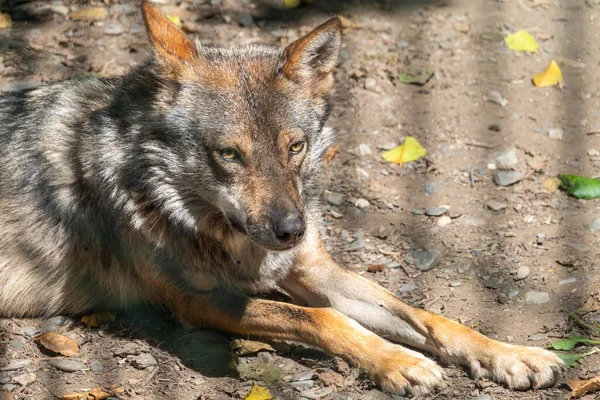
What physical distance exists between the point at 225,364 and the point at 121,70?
136 inches

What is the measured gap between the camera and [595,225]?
5766mm

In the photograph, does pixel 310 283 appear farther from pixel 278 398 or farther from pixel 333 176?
pixel 333 176

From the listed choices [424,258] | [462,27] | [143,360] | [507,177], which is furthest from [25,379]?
[462,27]

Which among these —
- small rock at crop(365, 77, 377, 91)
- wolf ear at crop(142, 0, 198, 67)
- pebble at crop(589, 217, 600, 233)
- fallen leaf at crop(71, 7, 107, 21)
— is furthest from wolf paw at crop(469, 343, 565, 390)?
fallen leaf at crop(71, 7, 107, 21)

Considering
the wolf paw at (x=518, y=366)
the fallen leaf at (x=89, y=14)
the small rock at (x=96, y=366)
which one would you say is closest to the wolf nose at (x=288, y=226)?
the wolf paw at (x=518, y=366)

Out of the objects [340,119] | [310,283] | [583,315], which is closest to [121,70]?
[340,119]

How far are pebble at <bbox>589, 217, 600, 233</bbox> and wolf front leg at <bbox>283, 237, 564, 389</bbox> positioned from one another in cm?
145

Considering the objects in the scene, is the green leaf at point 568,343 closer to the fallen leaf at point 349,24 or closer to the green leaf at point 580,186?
the green leaf at point 580,186

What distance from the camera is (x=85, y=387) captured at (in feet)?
15.2

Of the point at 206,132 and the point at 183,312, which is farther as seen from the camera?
the point at 183,312

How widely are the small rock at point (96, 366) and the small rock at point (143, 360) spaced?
17cm

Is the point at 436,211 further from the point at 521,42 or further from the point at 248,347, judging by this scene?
the point at 521,42

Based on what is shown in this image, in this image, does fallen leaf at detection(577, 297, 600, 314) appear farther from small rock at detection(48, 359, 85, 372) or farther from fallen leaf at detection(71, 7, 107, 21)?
fallen leaf at detection(71, 7, 107, 21)

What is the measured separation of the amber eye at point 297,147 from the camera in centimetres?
465
